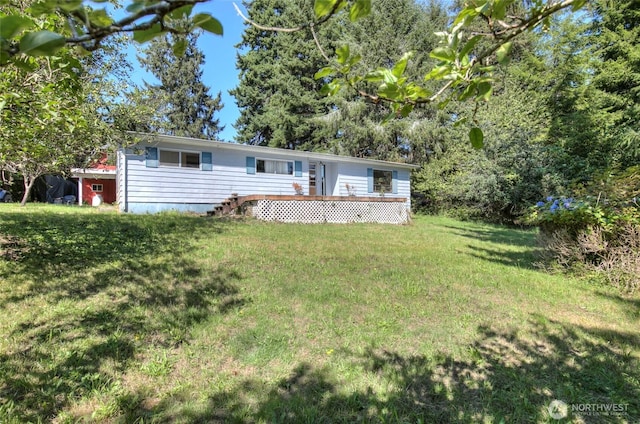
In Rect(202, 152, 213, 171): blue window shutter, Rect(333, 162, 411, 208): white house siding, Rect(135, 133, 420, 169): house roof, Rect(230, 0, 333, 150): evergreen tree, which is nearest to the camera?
Rect(135, 133, 420, 169): house roof

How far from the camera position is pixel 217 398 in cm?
232

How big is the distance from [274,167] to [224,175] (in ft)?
6.85

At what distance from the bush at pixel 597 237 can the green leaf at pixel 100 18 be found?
6.27m

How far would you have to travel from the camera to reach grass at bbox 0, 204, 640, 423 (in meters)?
2.28

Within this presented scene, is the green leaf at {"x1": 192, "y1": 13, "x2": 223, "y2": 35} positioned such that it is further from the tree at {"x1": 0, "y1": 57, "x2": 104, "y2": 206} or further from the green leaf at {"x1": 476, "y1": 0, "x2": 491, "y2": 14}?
the tree at {"x1": 0, "y1": 57, "x2": 104, "y2": 206}

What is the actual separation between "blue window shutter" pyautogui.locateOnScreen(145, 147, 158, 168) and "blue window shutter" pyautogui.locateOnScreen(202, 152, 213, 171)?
1.51 m

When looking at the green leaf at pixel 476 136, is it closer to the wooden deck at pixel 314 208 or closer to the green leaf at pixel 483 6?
the green leaf at pixel 483 6

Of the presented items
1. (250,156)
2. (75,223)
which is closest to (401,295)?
(75,223)

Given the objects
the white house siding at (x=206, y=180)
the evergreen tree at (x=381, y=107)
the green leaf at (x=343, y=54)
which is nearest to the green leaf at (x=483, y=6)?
the green leaf at (x=343, y=54)

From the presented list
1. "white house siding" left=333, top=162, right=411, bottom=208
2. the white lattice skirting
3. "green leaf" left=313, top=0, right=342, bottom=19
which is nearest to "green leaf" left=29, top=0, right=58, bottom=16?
"green leaf" left=313, top=0, right=342, bottom=19

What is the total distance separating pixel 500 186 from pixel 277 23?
18598 mm

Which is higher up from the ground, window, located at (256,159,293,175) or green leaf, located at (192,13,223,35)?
window, located at (256,159,293,175)

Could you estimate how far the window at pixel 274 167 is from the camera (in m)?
13.1

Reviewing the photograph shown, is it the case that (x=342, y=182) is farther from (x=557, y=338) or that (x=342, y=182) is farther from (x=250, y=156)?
(x=557, y=338)
